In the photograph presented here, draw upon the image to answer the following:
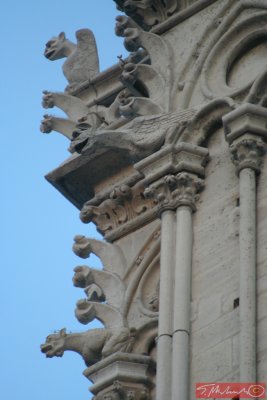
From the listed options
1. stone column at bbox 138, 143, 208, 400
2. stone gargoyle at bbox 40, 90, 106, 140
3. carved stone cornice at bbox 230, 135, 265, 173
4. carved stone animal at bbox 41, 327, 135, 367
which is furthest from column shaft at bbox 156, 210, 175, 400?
stone gargoyle at bbox 40, 90, 106, 140

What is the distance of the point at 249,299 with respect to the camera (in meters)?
18.6

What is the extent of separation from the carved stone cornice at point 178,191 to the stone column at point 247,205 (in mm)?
478

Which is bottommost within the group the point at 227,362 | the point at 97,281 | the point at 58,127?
the point at 227,362

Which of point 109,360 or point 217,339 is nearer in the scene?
point 217,339

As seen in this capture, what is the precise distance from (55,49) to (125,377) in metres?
4.85

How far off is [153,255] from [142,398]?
1.69 m

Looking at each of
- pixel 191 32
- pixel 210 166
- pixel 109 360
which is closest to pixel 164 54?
pixel 191 32

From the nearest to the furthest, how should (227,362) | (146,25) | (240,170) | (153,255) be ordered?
(227,362)
(240,170)
(153,255)
(146,25)

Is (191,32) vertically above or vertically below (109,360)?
above

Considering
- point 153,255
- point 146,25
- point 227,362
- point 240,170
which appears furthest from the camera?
point 146,25

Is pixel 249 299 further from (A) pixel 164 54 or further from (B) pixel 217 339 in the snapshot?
(A) pixel 164 54

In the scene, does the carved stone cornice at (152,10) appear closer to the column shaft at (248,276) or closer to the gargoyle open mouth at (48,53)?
the gargoyle open mouth at (48,53)

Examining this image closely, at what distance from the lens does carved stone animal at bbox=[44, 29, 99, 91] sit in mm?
23641

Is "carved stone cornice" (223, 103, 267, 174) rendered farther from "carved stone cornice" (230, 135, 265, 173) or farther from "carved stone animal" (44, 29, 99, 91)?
"carved stone animal" (44, 29, 99, 91)
